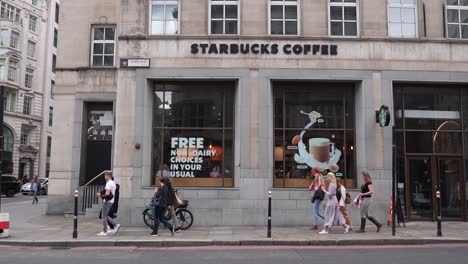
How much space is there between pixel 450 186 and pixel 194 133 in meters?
9.45

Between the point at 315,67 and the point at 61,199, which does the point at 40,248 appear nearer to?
the point at 61,199

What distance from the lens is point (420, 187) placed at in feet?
55.9

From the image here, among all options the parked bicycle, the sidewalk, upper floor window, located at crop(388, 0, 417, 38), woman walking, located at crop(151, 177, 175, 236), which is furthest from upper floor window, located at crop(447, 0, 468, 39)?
woman walking, located at crop(151, 177, 175, 236)

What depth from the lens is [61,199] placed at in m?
20.5

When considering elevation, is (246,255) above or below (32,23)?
below

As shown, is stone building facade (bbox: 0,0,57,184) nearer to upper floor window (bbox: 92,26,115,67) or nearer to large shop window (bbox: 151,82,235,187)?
upper floor window (bbox: 92,26,115,67)

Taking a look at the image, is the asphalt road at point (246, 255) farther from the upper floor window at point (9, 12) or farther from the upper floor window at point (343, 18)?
the upper floor window at point (9, 12)

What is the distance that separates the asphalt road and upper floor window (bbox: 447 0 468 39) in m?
8.59

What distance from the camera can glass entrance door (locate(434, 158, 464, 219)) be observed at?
16969 millimetres

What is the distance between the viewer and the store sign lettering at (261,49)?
16578 millimetres

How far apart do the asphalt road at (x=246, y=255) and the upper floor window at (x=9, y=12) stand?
159 feet

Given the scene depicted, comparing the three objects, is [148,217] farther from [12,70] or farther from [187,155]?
[12,70]

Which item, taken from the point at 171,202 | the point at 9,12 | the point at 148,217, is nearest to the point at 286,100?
the point at 171,202

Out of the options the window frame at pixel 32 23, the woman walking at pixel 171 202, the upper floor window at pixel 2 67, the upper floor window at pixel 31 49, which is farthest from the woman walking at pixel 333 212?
the window frame at pixel 32 23
